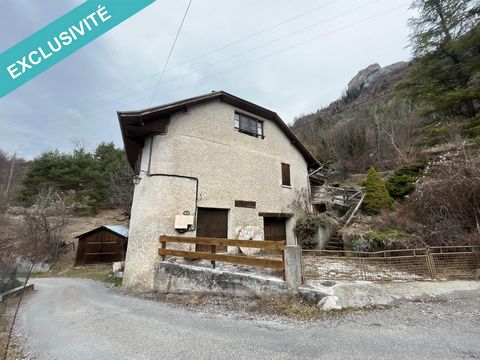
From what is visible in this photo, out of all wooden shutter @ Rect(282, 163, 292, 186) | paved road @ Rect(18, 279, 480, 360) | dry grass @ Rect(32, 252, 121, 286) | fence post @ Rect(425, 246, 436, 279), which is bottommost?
dry grass @ Rect(32, 252, 121, 286)

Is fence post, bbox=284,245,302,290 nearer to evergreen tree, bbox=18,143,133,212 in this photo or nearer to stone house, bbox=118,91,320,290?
stone house, bbox=118,91,320,290

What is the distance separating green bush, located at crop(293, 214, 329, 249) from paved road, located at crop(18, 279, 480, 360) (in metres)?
6.68

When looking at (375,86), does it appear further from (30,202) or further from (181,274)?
(30,202)

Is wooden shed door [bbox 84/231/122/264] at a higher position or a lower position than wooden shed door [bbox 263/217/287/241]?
lower

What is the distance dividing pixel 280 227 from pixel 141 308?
818cm

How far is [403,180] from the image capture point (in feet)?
40.8

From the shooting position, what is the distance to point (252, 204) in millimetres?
10844

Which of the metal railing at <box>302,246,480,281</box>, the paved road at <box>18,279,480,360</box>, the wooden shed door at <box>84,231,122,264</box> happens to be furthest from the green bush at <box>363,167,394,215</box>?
the wooden shed door at <box>84,231,122,264</box>

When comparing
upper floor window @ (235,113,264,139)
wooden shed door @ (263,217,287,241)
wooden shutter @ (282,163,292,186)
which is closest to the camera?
upper floor window @ (235,113,264,139)

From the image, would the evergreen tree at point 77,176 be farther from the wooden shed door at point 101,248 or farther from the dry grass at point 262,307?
the dry grass at point 262,307

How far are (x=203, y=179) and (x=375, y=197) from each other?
962 centimetres

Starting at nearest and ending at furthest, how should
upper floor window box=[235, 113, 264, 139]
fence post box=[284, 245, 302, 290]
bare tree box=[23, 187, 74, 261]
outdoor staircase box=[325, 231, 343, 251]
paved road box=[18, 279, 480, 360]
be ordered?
1. paved road box=[18, 279, 480, 360]
2. fence post box=[284, 245, 302, 290]
3. outdoor staircase box=[325, 231, 343, 251]
4. upper floor window box=[235, 113, 264, 139]
5. bare tree box=[23, 187, 74, 261]

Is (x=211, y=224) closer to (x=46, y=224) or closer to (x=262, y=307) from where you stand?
(x=262, y=307)

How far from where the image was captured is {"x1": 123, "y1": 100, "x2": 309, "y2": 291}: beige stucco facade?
318 inches
